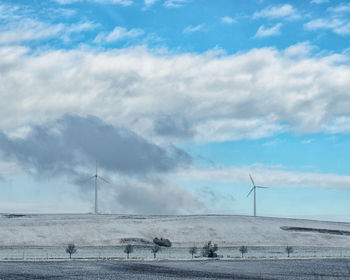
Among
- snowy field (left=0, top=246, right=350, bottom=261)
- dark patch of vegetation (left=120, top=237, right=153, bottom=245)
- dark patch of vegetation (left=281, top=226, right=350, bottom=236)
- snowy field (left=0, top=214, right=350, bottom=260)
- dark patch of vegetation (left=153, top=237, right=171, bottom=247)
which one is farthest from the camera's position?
dark patch of vegetation (left=281, top=226, right=350, bottom=236)

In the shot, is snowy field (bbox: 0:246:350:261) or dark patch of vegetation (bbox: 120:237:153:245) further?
dark patch of vegetation (bbox: 120:237:153:245)

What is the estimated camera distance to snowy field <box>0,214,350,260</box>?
316ft

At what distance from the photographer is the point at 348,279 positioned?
169ft

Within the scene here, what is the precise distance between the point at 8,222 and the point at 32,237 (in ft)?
57.4

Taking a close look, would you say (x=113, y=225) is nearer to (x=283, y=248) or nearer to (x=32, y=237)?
(x=32, y=237)

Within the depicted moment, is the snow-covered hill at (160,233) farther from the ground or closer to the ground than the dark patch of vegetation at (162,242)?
farther from the ground

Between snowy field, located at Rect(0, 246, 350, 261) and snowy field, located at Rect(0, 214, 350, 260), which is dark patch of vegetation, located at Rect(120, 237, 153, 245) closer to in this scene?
snowy field, located at Rect(0, 214, 350, 260)

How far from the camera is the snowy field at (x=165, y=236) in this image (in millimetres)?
96438

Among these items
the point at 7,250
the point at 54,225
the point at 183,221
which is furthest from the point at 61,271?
the point at 183,221

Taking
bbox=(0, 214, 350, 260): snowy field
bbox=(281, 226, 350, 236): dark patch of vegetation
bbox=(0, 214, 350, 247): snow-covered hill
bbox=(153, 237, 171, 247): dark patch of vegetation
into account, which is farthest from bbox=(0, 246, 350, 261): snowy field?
bbox=(281, 226, 350, 236): dark patch of vegetation

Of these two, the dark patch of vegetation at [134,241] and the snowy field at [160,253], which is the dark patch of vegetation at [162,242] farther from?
the snowy field at [160,253]

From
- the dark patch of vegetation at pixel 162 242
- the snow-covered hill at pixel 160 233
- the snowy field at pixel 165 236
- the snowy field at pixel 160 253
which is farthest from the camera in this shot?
the dark patch of vegetation at pixel 162 242

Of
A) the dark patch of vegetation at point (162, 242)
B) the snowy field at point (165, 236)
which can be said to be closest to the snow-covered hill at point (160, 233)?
the snowy field at point (165, 236)

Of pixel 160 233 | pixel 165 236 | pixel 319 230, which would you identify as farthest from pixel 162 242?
pixel 319 230
